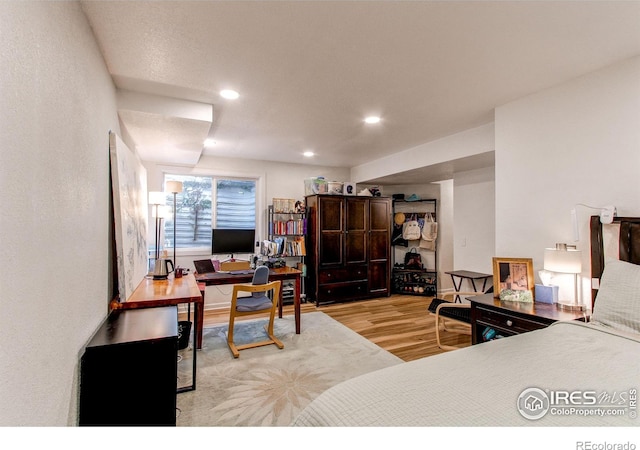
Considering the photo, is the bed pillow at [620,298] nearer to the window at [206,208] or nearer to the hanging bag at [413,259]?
the hanging bag at [413,259]

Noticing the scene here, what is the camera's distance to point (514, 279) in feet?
8.32

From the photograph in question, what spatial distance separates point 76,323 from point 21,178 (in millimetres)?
818

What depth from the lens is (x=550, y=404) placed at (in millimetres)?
999

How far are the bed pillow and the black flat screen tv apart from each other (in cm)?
382

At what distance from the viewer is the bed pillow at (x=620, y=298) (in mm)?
1614

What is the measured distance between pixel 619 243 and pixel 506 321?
0.90 meters

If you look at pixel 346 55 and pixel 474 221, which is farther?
pixel 474 221

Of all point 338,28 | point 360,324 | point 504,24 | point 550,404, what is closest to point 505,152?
point 504,24

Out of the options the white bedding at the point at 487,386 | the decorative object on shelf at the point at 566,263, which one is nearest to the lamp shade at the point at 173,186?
the white bedding at the point at 487,386

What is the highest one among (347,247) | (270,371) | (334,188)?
(334,188)

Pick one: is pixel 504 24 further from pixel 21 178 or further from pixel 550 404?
pixel 21 178

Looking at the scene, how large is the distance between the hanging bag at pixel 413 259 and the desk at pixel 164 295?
411cm

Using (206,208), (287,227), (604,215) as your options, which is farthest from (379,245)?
(604,215)

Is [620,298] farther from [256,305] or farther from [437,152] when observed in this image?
[256,305]
